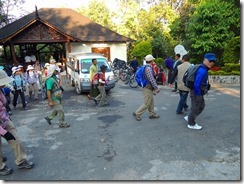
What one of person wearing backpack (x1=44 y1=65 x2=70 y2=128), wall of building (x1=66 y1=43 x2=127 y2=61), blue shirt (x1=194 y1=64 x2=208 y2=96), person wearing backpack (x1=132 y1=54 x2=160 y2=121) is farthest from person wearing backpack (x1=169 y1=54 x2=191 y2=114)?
wall of building (x1=66 y1=43 x2=127 y2=61)

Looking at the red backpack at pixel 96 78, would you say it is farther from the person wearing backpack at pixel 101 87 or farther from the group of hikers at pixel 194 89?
the group of hikers at pixel 194 89

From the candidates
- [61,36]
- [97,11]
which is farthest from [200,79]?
[97,11]

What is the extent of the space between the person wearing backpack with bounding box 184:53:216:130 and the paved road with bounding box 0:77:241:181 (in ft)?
0.49

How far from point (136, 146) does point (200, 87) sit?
1.55 metres

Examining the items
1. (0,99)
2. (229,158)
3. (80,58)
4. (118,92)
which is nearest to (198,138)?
(229,158)

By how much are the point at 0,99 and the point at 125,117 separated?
140 inches

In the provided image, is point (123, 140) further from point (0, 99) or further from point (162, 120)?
point (0, 99)

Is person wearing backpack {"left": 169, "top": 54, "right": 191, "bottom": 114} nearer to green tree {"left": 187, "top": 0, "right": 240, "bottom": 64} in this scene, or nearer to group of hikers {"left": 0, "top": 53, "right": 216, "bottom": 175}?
group of hikers {"left": 0, "top": 53, "right": 216, "bottom": 175}

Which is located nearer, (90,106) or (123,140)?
(123,140)

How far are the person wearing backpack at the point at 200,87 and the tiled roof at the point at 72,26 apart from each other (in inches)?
549

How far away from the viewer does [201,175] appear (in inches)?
118

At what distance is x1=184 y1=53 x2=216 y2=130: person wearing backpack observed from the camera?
12.7ft

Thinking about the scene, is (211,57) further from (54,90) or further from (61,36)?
(61,36)

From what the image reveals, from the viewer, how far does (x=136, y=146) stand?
4.41m
